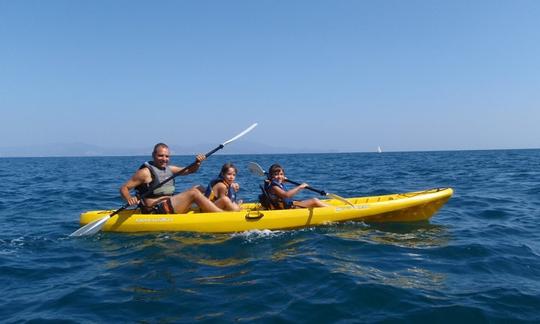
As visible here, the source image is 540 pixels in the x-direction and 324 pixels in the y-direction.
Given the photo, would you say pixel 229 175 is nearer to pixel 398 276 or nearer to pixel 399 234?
pixel 399 234

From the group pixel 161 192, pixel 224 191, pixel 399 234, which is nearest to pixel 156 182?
pixel 161 192

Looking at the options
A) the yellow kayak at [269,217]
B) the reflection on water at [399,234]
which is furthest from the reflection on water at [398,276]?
the yellow kayak at [269,217]

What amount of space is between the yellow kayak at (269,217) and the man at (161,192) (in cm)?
24

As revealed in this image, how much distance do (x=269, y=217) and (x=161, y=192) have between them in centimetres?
209

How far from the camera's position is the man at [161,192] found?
7840 mm

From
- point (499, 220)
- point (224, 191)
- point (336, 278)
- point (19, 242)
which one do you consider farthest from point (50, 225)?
point (499, 220)

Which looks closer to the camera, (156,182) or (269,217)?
(269,217)

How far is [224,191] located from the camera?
8.09 m

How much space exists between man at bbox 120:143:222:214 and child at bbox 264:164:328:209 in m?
1.05

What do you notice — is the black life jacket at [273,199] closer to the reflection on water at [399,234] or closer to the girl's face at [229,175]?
the girl's face at [229,175]

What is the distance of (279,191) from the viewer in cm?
819

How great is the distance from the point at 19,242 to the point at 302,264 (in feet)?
15.7

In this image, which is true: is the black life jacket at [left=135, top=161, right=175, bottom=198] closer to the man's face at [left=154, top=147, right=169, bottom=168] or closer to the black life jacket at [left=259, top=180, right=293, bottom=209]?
the man's face at [left=154, top=147, right=169, bottom=168]

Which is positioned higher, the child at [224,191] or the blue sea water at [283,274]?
the child at [224,191]
